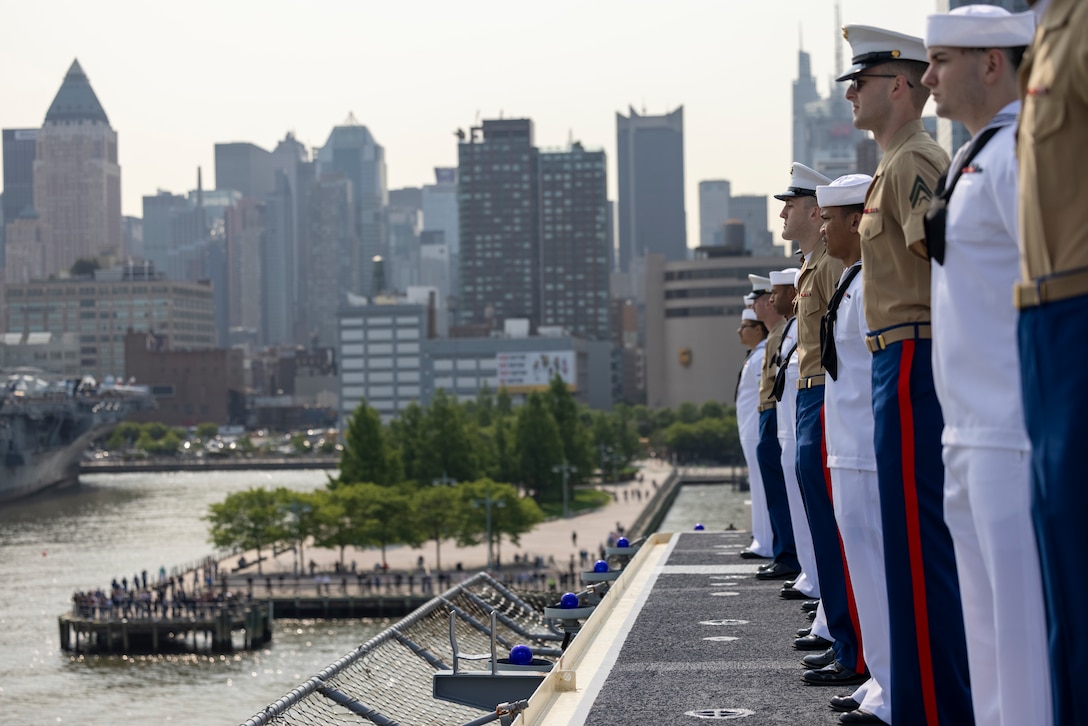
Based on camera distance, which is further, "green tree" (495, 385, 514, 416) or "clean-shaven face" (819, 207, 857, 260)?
"green tree" (495, 385, 514, 416)

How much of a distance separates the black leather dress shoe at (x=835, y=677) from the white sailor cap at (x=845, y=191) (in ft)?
8.49

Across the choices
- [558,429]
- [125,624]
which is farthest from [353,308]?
[125,624]

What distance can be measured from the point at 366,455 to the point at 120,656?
28150 millimetres

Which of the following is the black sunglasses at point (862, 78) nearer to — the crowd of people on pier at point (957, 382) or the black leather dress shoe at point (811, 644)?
the crowd of people on pier at point (957, 382)

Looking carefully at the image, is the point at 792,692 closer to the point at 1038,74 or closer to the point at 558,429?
the point at 1038,74

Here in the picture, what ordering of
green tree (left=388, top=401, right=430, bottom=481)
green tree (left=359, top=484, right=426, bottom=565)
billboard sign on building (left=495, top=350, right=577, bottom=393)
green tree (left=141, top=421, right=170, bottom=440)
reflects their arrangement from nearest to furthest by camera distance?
green tree (left=359, top=484, right=426, bottom=565) < green tree (left=388, top=401, right=430, bottom=481) < billboard sign on building (left=495, top=350, right=577, bottom=393) < green tree (left=141, top=421, right=170, bottom=440)

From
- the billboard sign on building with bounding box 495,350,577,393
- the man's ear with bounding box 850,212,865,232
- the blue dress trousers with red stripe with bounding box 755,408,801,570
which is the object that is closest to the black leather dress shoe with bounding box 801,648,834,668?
the man's ear with bounding box 850,212,865,232

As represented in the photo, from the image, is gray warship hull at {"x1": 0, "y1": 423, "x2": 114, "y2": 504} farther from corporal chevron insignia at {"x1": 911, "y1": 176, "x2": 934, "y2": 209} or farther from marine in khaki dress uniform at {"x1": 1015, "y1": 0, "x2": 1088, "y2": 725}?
marine in khaki dress uniform at {"x1": 1015, "y1": 0, "x2": 1088, "y2": 725}

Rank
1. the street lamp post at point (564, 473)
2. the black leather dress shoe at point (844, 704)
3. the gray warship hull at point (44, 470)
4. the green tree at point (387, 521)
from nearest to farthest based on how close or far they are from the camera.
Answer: the black leather dress shoe at point (844, 704)
the green tree at point (387, 521)
the street lamp post at point (564, 473)
the gray warship hull at point (44, 470)

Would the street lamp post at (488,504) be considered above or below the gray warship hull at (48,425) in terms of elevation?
below

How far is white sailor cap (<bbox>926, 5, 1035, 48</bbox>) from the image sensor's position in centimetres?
509

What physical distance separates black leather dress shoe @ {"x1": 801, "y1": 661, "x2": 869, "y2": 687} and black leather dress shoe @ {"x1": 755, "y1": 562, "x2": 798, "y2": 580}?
20.2 ft

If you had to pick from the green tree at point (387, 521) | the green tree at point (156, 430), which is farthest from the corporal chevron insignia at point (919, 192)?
the green tree at point (156, 430)

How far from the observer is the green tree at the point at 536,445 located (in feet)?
301
